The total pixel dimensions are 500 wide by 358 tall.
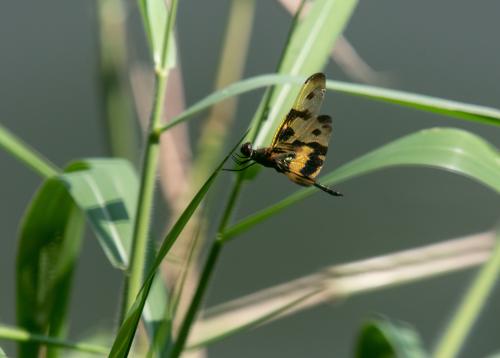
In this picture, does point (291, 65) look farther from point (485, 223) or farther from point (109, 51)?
point (485, 223)

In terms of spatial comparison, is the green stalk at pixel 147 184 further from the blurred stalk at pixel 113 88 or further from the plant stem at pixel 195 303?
the blurred stalk at pixel 113 88

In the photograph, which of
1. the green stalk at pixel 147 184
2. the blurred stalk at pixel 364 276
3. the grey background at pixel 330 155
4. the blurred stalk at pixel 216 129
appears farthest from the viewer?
the grey background at pixel 330 155

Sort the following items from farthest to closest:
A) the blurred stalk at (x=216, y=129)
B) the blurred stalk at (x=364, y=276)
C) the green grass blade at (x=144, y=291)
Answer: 1. the blurred stalk at (x=216, y=129)
2. the blurred stalk at (x=364, y=276)
3. the green grass blade at (x=144, y=291)

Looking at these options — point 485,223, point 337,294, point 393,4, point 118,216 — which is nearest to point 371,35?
point 393,4

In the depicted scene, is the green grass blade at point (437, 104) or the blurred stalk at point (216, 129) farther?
the blurred stalk at point (216, 129)

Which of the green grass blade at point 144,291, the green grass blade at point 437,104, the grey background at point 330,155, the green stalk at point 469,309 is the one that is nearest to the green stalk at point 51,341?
the green grass blade at point 144,291

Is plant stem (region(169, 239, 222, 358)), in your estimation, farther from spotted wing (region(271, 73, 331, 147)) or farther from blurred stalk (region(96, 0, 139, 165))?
blurred stalk (region(96, 0, 139, 165))

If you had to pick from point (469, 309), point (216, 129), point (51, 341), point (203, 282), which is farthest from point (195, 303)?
point (216, 129)
